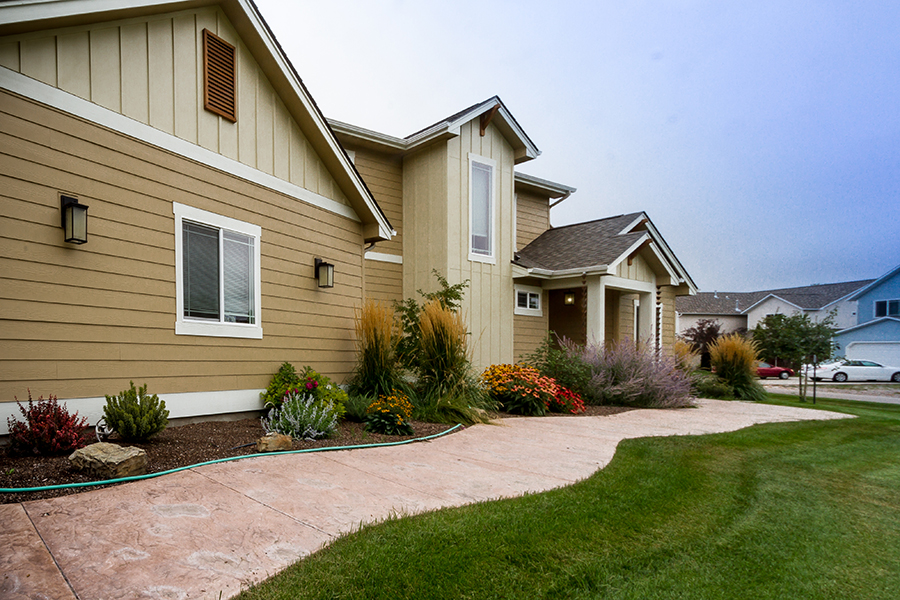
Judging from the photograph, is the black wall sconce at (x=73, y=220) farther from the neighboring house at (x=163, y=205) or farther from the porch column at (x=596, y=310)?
the porch column at (x=596, y=310)

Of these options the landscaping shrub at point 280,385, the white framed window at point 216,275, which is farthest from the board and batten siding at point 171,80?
the landscaping shrub at point 280,385

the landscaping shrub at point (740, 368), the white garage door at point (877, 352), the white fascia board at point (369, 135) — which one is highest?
the white fascia board at point (369, 135)

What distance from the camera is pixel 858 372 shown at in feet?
83.5

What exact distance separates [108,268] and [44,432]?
158cm

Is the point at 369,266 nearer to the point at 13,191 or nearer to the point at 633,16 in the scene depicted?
the point at 13,191

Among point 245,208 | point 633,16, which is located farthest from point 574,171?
point 245,208

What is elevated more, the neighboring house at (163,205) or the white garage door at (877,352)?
the neighboring house at (163,205)

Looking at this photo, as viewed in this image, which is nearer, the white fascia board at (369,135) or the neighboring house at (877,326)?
the white fascia board at (369,135)

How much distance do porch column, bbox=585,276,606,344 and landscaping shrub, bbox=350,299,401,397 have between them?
17.3 feet

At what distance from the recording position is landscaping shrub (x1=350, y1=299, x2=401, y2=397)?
703 cm

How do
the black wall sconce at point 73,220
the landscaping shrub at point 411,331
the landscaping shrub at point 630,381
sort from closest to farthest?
the black wall sconce at point 73,220 → the landscaping shrub at point 411,331 → the landscaping shrub at point 630,381

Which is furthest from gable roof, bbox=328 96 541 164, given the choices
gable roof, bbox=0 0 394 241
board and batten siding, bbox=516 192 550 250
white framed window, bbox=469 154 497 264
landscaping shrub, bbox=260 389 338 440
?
landscaping shrub, bbox=260 389 338 440

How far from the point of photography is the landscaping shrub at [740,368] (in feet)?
40.9

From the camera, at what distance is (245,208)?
621 centimetres
